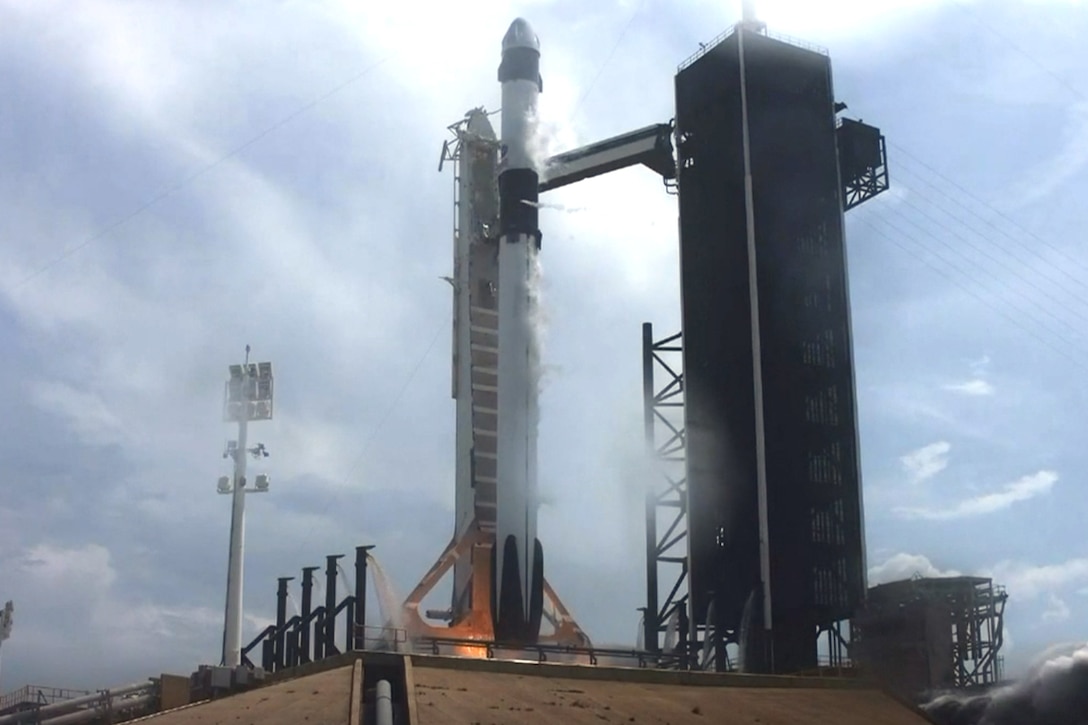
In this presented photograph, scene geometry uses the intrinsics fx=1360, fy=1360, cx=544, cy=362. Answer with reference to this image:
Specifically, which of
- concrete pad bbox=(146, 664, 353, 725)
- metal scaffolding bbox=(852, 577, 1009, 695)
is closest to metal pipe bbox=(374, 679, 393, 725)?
concrete pad bbox=(146, 664, 353, 725)

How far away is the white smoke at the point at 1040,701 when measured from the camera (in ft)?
114

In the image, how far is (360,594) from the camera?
1892 inches

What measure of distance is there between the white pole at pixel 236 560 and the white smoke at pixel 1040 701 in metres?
38.8

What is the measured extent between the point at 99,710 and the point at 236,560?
23.1 metres

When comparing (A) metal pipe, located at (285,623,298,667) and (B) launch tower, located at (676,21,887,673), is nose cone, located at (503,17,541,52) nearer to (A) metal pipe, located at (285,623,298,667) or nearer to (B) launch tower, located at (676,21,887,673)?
(B) launch tower, located at (676,21,887,673)

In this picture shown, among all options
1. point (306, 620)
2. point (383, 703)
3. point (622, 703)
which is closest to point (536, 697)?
point (622, 703)

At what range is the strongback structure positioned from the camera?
5256 cm

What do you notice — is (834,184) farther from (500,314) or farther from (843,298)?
(500,314)

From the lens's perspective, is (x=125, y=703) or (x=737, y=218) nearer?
(x=125, y=703)

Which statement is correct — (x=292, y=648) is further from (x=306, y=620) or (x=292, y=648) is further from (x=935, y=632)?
(x=935, y=632)

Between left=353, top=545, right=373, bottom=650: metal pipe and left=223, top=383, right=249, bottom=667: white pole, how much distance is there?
1995 cm

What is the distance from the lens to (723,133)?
57.5m

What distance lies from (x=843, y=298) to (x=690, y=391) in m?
7.40

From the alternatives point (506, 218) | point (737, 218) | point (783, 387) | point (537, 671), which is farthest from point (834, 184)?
point (537, 671)
